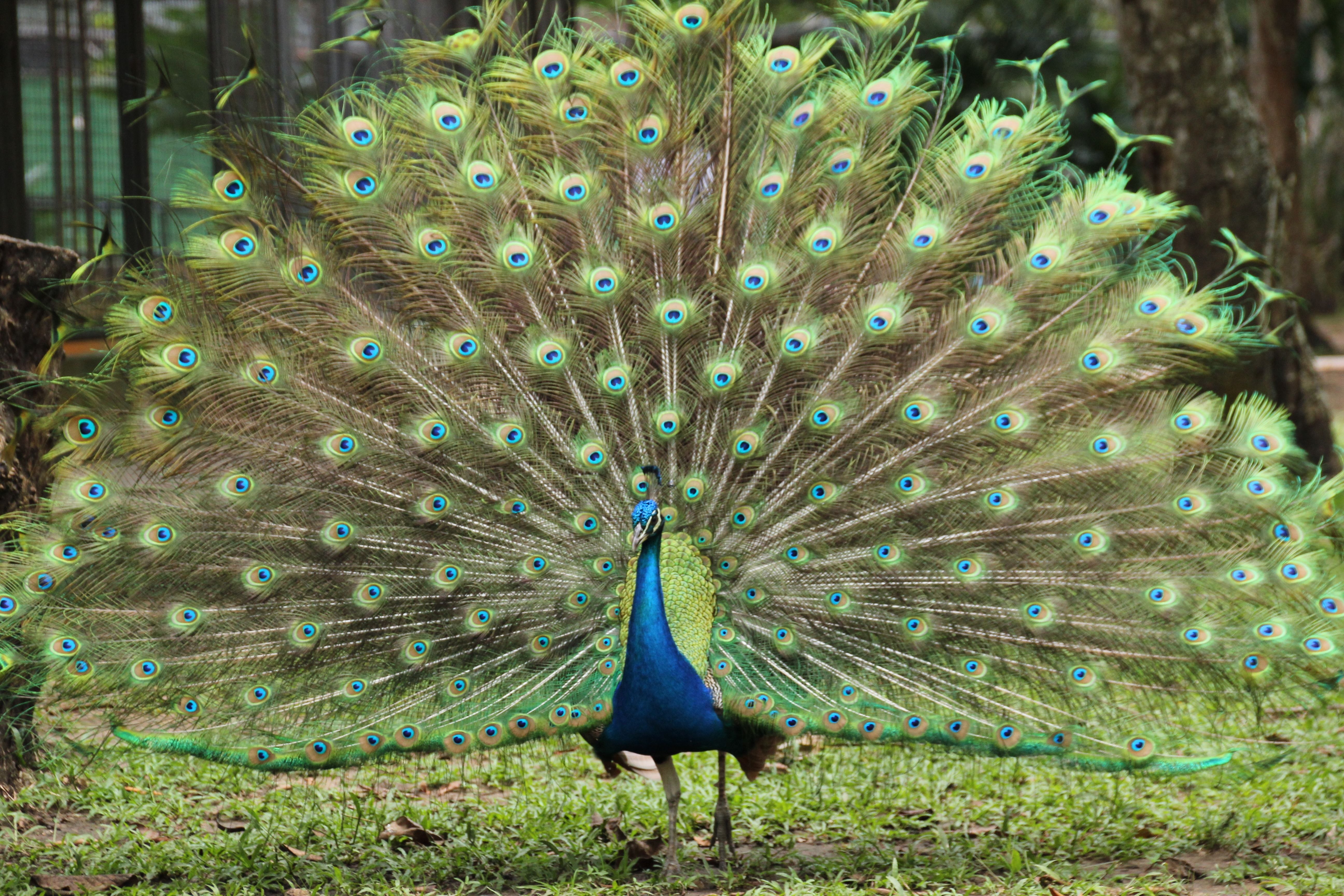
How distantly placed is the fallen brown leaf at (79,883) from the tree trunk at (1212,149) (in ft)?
19.4

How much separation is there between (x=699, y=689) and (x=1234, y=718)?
5.03 feet

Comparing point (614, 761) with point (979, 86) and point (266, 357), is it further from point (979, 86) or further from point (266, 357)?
point (979, 86)

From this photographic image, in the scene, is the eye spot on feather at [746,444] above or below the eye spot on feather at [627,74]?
below

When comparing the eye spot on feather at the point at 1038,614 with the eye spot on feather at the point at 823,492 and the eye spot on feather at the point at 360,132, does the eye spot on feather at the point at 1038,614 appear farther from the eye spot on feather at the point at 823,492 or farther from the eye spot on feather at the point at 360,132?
the eye spot on feather at the point at 360,132

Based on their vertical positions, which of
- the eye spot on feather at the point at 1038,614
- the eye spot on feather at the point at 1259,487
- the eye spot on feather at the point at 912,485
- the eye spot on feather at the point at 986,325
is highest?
the eye spot on feather at the point at 986,325

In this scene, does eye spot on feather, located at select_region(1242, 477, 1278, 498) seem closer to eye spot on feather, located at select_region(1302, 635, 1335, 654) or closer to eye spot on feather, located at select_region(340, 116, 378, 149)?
eye spot on feather, located at select_region(1302, 635, 1335, 654)

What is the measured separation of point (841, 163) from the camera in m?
3.98

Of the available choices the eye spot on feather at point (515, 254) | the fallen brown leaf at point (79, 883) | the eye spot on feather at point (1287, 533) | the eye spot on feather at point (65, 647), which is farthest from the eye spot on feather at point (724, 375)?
the fallen brown leaf at point (79, 883)

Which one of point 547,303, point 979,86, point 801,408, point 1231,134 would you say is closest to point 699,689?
point 801,408

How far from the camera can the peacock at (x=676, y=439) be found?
372 cm

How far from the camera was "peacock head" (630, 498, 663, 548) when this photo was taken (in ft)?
11.8

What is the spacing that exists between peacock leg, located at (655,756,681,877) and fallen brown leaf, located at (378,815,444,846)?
78 cm

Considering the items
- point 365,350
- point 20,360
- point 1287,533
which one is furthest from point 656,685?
point 20,360

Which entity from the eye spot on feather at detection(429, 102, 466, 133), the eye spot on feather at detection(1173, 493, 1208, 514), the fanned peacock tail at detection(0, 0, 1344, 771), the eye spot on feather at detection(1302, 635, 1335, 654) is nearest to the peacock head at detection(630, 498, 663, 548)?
the fanned peacock tail at detection(0, 0, 1344, 771)
